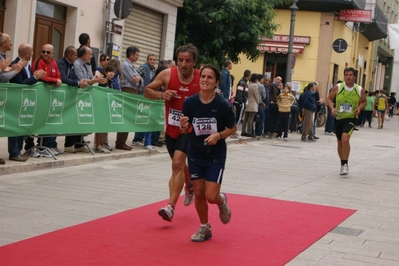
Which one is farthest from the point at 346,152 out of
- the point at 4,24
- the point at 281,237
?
the point at 4,24

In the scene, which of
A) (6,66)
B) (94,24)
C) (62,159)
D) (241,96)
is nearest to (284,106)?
(241,96)

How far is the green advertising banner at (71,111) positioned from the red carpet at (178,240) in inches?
130

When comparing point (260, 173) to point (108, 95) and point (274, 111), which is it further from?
point (274, 111)

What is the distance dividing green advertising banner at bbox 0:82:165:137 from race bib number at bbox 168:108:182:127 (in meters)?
3.78

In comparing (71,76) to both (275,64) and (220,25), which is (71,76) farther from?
(275,64)

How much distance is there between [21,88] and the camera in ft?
39.3

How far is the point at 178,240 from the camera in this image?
760 cm

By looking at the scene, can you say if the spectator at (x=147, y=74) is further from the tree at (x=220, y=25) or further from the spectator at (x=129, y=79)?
the tree at (x=220, y=25)

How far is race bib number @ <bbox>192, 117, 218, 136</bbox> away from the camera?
24.9 feet

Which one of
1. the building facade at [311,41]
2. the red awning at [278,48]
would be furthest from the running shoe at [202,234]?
the red awning at [278,48]

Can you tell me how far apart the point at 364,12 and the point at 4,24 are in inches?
1073

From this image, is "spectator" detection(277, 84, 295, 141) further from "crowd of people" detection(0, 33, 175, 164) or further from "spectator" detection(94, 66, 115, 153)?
"spectator" detection(94, 66, 115, 153)

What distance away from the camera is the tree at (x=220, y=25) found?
26750mm

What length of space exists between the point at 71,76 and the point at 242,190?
3.93 meters
